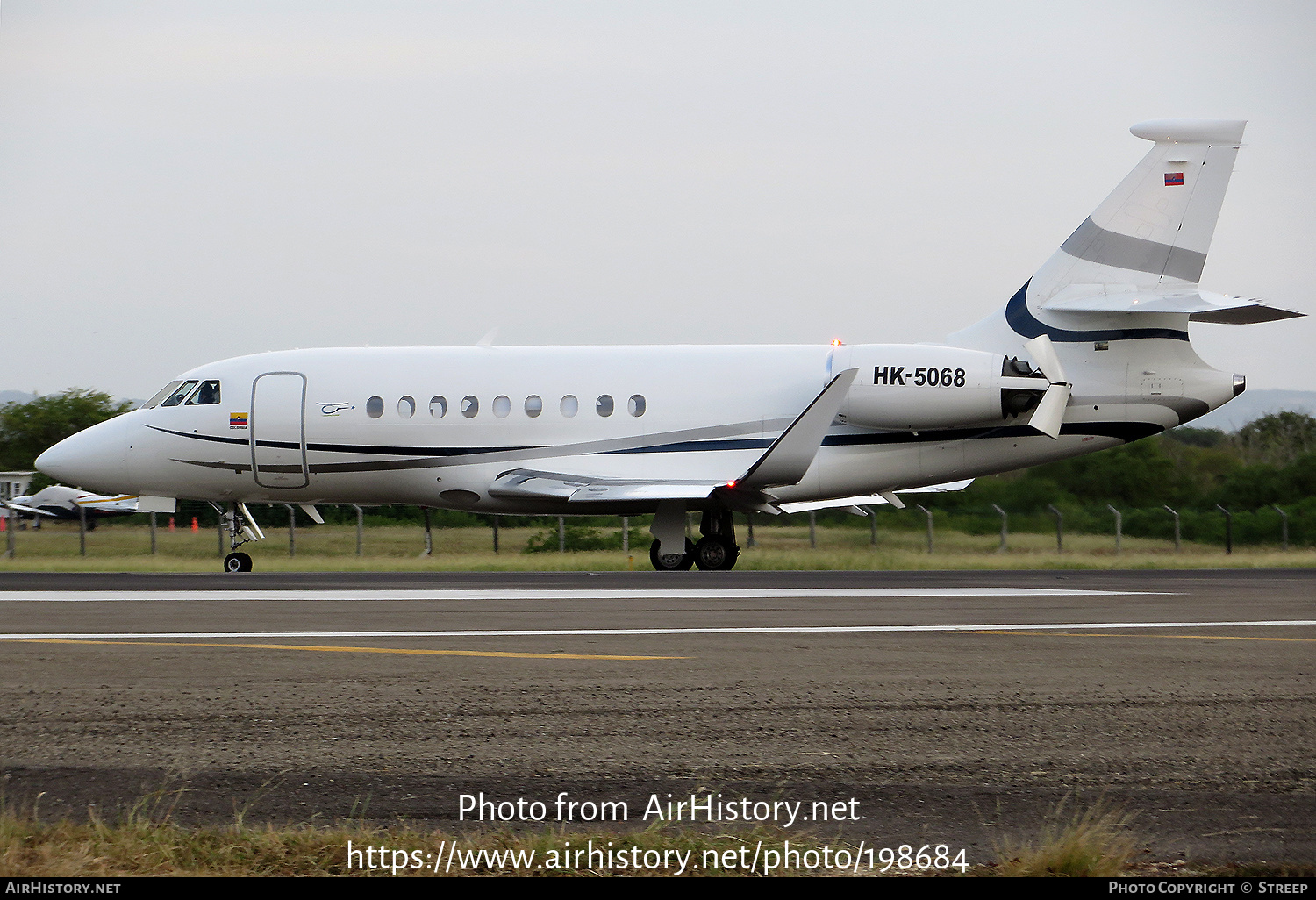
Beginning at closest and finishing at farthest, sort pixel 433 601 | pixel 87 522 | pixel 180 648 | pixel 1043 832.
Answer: pixel 1043 832
pixel 180 648
pixel 433 601
pixel 87 522

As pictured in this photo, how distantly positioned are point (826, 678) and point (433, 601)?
22.5ft

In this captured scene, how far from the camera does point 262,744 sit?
633 centimetres

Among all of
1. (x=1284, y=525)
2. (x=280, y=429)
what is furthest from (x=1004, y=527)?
(x=280, y=429)

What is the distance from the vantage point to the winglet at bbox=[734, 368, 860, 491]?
62.6 feet

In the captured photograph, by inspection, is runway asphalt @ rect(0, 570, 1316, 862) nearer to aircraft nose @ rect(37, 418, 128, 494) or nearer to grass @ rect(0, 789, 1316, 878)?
grass @ rect(0, 789, 1316, 878)

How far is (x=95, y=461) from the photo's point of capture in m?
22.3

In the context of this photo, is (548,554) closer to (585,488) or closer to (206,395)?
(585,488)

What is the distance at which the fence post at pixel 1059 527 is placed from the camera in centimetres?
2647

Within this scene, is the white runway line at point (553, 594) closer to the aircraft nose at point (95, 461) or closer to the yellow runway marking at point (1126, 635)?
the yellow runway marking at point (1126, 635)

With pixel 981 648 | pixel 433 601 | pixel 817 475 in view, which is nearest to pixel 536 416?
pixel 817 475

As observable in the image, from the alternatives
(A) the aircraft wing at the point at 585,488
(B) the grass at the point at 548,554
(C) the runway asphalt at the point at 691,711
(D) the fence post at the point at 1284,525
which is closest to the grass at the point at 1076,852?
(C) the runway asphalt at the point at 691,711

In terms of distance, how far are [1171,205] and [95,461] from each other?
1888cm

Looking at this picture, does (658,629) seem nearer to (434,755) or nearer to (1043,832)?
(434,755)

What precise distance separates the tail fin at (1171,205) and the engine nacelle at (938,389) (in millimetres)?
2521
